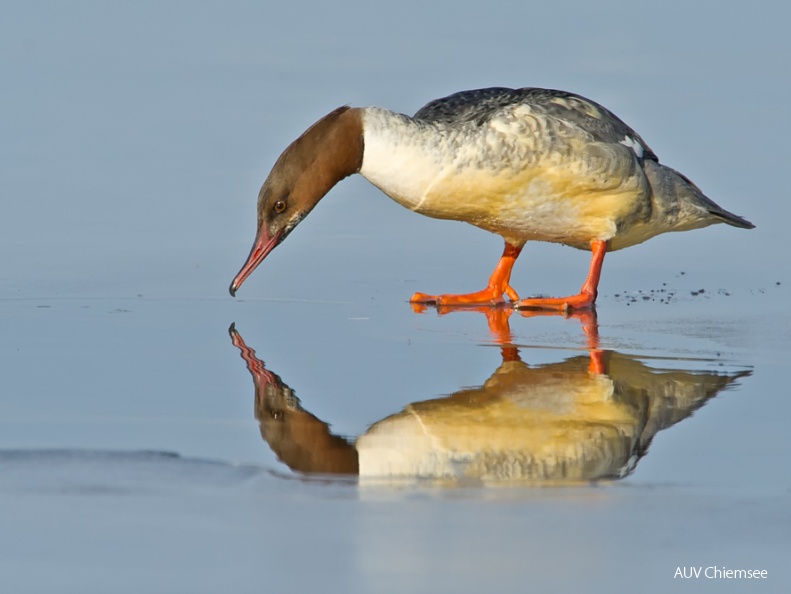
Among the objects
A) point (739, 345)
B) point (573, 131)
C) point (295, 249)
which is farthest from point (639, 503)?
point (295, 249)

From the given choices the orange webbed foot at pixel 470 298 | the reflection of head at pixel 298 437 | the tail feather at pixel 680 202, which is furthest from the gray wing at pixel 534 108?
the reflection of head at pixel 298 437

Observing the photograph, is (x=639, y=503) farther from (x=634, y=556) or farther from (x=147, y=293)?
(x=147, y=293)

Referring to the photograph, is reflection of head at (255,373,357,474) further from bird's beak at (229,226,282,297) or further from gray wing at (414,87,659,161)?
gray wing at (414,87,659,161)

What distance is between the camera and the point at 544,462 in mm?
4359

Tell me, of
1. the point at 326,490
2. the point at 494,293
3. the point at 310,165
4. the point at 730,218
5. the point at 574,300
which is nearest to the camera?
the point at 326,490

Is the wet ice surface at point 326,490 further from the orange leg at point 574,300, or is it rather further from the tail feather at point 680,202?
the tail feather at point 680,202

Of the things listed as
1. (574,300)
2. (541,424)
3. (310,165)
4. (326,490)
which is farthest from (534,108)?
(326,490)

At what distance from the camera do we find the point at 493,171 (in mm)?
6891

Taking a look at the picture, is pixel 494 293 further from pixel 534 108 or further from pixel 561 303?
pixel 534 108

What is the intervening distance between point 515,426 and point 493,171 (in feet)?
7.95

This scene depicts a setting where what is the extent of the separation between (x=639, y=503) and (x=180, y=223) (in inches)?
213

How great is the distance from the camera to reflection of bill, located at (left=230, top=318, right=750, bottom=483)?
4.31m

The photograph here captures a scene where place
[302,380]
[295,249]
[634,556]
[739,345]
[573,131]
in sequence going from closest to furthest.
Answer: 1. [634,556]
2. [302,380]
3. [739,345]
4. [573,131]
5. [295,249]

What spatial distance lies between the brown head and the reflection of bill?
1350 millimetres
